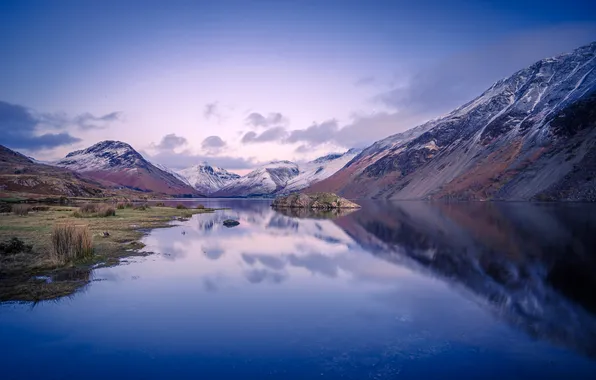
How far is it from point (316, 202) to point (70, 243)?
92556mm

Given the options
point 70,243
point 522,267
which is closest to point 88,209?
point 70,243

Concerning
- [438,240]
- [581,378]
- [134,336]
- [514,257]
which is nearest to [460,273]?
[514,257]

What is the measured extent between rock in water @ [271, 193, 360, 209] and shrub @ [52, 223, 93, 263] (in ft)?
284

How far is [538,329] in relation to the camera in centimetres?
1243

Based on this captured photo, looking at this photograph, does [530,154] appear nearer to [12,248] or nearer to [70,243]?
[70,243]

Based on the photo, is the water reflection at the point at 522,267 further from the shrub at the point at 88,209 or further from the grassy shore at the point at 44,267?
the shrub at the point at 88,209

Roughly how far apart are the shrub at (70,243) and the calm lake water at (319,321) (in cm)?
294

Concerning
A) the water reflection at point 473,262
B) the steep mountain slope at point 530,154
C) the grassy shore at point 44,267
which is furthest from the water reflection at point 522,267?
the steep mountain slope at point 530,154

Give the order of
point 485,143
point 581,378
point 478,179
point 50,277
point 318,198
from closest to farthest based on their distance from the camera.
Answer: point 581,378 → point 50,277 → point 318,198 → point 478,179 → point 485,143

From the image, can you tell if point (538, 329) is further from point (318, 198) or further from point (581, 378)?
point (318, 198)

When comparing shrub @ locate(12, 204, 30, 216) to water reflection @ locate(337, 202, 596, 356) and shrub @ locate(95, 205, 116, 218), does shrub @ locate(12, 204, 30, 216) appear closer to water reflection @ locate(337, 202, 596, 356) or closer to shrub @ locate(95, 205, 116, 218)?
shrub @ locate(95, 205, 116, 218)

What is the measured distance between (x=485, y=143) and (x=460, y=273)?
17254cm

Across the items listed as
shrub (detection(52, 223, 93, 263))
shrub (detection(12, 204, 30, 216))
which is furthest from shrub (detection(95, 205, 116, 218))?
shrub (detection(52, 223, 93, 263))

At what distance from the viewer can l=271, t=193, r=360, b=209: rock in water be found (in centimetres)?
10881
